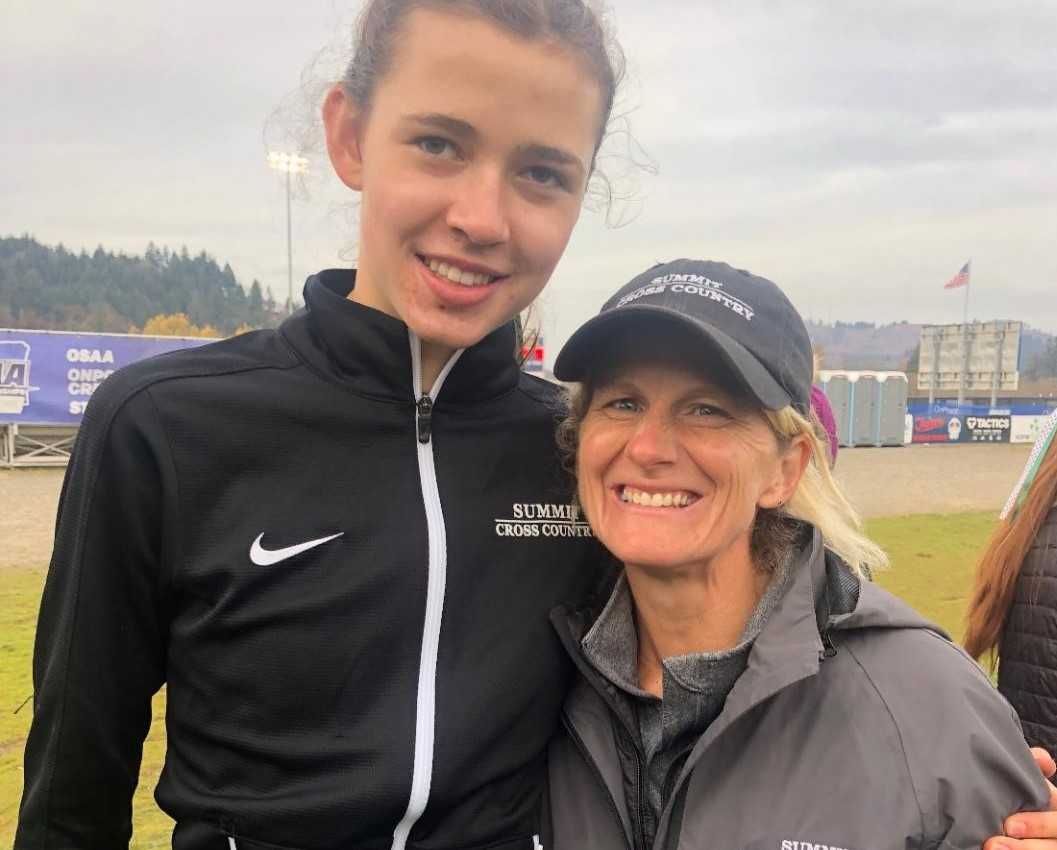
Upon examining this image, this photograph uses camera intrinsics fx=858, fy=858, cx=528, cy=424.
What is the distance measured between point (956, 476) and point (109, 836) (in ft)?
66.6

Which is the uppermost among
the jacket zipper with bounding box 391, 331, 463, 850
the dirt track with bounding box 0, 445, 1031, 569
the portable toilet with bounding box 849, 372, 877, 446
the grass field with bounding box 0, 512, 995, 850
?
the jacket zipper with bounding box 391, 331, 463, 850

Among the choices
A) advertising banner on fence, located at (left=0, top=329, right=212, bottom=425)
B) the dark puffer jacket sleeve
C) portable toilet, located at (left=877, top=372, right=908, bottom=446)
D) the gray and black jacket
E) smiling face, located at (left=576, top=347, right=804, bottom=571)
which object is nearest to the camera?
the gray and black jacket

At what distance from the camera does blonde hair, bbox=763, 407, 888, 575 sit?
6.21ft

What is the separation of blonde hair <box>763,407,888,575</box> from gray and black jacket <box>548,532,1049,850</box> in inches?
5.5

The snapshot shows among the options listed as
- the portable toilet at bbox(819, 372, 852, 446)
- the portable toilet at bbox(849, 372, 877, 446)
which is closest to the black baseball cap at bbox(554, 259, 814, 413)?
the portable toilet at bbox(819, 372, 852, 446)

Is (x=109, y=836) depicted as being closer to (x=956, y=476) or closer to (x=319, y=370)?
(x=319, y=370)

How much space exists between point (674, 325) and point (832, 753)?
88 centimetres

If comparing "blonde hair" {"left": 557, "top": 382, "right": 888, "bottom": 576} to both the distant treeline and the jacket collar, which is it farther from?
the distant treeline

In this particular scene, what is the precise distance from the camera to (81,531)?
1660 millimetres

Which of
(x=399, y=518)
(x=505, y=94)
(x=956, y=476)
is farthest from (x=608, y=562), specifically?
(x=956, y=476)

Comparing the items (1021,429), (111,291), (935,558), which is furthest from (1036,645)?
(111,291)

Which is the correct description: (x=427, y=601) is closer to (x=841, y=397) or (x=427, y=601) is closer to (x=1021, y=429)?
(x=841, y=397)

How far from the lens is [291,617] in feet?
5.49

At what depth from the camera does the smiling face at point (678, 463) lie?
5.86 feet
